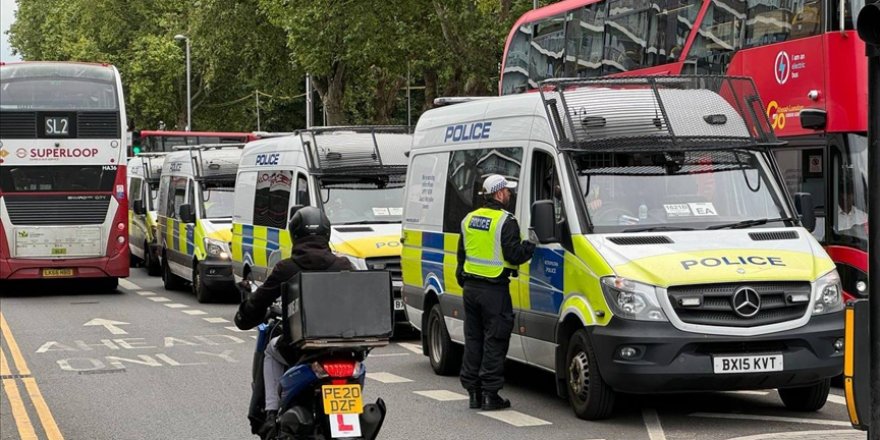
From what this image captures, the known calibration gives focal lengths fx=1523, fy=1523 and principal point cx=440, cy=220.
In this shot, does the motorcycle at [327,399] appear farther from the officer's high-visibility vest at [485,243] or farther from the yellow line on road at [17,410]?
the officer's high-visibility vest at [485,243]

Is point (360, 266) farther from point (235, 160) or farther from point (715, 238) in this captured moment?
point (235, 160)

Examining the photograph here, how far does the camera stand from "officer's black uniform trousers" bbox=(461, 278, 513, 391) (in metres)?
11.3

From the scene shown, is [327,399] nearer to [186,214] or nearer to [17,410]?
[17,410]

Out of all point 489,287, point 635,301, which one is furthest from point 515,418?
point 635,301

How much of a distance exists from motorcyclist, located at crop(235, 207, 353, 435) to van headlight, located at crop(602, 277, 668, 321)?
2.68 m

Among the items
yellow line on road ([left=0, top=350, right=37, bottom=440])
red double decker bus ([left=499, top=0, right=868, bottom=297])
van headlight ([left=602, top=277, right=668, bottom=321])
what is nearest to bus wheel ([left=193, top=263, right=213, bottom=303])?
red double decker bus ([left=499, top=0, right=868, bottom=297])

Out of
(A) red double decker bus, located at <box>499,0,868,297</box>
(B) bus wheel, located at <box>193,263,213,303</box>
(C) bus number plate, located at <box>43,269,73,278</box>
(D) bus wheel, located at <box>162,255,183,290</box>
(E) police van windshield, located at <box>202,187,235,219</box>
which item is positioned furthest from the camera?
(D) bus wheel, located at <box>162,255,183,290</box>

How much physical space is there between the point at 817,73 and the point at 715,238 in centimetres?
331

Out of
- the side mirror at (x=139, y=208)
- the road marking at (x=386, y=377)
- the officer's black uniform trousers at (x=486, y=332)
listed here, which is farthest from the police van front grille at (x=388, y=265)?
the side mirror at (x=139, y=208)

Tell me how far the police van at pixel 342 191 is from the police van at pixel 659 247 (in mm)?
4104

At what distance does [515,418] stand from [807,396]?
212 cm

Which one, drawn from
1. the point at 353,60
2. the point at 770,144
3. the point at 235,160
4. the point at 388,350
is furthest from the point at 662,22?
the point at 353,60

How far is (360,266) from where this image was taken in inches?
658

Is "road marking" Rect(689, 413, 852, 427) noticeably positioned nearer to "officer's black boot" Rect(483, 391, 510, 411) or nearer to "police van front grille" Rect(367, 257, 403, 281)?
"officer's black boot" Rect(483, 391, 510, 411)
